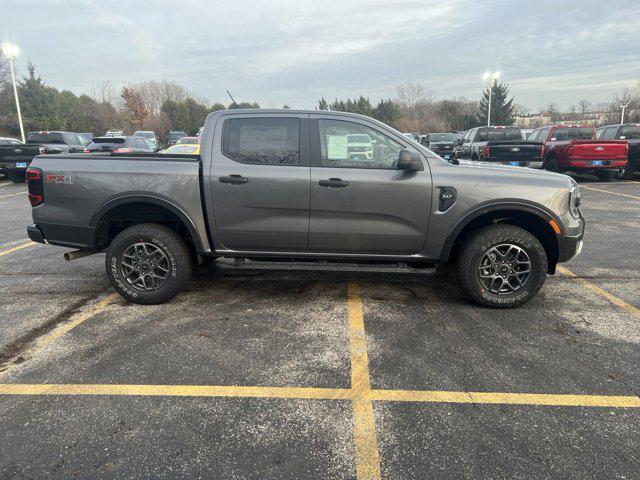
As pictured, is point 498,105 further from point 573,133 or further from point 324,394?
point 324,394

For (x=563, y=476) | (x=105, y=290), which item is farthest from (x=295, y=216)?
(x=563, y=476)

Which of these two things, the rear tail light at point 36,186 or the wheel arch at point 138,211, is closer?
the wheel arch at point 138,211

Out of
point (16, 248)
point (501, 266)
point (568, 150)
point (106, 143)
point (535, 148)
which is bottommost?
point (16, 248)

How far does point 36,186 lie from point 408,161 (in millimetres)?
3653

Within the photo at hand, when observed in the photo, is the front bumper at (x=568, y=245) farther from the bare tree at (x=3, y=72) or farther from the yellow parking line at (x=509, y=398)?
the bare tree at (x=3, y=72)

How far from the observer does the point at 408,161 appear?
13.1 ft

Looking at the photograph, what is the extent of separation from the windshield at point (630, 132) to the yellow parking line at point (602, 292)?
40.9 feet

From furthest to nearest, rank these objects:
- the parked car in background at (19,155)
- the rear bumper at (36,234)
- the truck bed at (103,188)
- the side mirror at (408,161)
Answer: the parked car in background at (19,155)
the rear bumper at (36,234)
the truck bed at (103,188)
the side mirror at (408,161)

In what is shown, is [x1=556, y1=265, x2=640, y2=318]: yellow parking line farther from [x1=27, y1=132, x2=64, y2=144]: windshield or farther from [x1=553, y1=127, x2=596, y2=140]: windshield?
[x1=27, y1=132, x2=64, y2=144]: windshield

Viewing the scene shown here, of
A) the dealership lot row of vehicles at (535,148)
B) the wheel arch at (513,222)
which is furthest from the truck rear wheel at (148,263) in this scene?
the dealership lot row of vehicles at (535,148)

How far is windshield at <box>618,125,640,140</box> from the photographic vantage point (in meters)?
15.1

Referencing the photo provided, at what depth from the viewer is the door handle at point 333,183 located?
4.18 metres

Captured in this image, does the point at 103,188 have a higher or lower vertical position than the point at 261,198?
higher

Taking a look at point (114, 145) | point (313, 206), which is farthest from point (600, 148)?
point (114, 145)
